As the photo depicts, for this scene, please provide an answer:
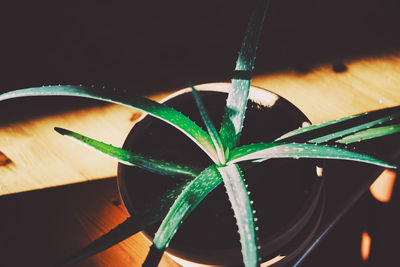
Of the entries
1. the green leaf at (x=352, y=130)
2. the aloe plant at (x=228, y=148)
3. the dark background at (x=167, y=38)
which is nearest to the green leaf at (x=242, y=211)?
the aloe plant at (x=228, y=148)

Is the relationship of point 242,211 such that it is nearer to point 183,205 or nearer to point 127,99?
point 183,205

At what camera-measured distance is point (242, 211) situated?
25 centimetres

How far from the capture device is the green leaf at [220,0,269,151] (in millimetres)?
322

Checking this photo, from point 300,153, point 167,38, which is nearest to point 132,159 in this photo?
point 300,153

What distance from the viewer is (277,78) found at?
645 millimetres

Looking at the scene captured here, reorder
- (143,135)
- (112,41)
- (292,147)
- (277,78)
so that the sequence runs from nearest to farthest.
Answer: (292,147), (143,135), (277,78), (112,41)

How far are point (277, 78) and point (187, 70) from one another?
0.21 m

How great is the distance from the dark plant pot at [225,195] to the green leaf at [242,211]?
0.06 meters

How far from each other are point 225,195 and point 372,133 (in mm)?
185

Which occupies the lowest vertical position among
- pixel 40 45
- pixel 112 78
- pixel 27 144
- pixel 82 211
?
pixel 82 211

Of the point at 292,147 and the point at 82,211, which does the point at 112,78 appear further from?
the point at 292,147

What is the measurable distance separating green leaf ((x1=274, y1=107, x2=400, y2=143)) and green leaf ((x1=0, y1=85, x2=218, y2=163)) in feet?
0.32

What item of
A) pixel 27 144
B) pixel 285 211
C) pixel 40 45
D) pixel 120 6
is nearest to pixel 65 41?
pixel 40 45

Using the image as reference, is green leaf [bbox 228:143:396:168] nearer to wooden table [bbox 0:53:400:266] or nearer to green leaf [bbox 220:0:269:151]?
green leaf [bbox 220:0:269:151]
